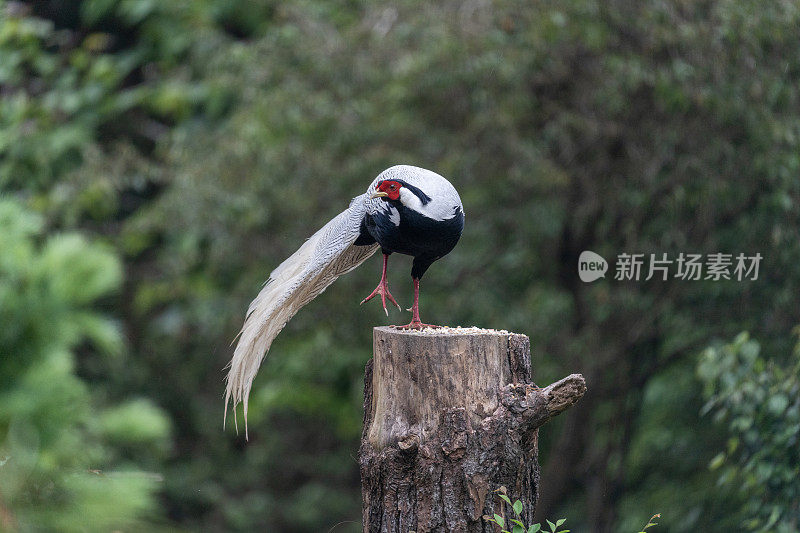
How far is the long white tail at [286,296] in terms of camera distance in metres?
2.08

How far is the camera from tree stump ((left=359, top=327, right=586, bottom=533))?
178cm

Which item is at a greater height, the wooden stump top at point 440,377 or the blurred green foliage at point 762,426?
the wooden stump top at point 440,377

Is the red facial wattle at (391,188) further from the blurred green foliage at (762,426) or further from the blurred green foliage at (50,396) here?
the blurred green foliage at (762,426)

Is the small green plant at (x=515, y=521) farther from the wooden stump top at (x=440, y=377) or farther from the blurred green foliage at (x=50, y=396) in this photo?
the blurred green foliage at (x=50, y=396)

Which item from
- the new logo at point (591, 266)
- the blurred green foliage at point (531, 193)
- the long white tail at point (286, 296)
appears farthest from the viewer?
the new logo at point (591, 266)

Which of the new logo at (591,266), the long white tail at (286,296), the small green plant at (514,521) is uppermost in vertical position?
the new logo at (591,266)

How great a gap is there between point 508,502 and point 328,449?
3.09m

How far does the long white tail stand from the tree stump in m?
0.31

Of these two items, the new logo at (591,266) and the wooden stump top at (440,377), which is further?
the new logo at (591,266)

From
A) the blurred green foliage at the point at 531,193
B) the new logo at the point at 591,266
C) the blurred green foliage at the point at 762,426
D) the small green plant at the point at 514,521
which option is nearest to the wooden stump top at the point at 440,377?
the small green plant at the point at 514,521

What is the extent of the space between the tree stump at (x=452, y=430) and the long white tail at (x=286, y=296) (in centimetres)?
31

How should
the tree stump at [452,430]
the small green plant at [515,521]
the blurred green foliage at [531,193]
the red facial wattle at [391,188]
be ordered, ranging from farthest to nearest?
the blurred green foliage at [531,193], the red facial wattle at [391,188], the tree stump at [452,430], the small green plant at [515,521]

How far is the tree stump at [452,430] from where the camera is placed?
1.78 meters

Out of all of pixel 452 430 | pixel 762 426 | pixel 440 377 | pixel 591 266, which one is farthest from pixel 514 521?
pixel 591 266
